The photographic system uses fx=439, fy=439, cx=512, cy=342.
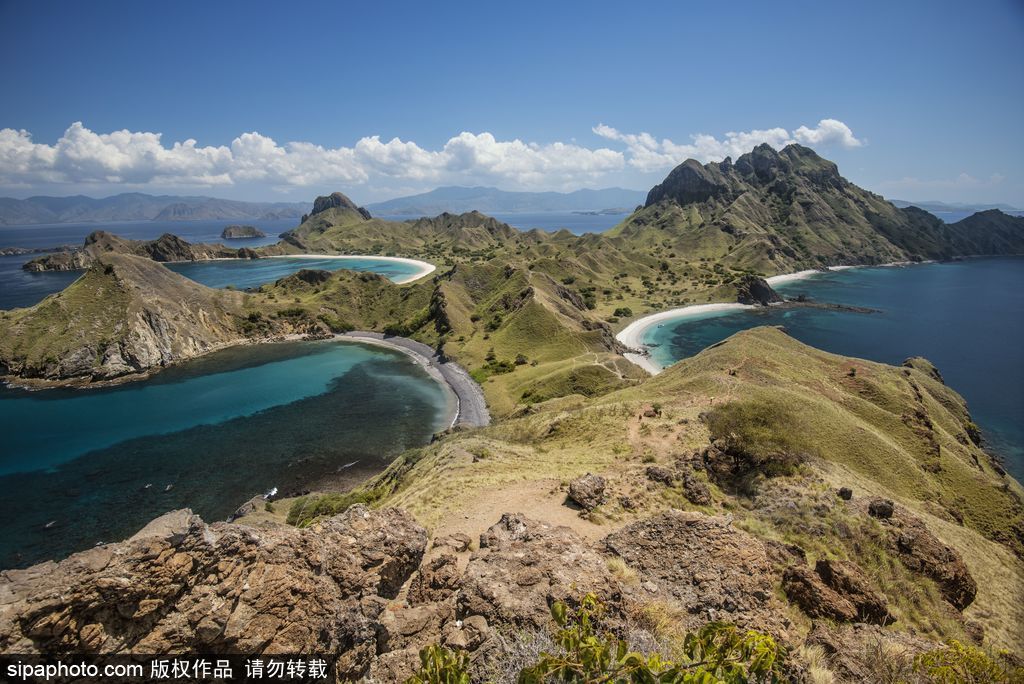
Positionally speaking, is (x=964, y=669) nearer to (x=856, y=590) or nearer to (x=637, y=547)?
(x=856, y=590)

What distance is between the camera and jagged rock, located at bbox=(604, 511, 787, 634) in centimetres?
1473

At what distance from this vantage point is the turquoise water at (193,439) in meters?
50.6

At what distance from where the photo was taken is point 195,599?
11.0 meters

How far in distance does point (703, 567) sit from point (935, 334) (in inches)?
6358

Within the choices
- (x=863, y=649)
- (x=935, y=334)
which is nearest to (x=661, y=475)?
(x=863, y=649)

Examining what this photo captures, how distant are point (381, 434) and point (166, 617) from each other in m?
61.3

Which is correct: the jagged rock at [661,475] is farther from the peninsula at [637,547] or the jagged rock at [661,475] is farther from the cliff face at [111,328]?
the cliff face at [111,328]

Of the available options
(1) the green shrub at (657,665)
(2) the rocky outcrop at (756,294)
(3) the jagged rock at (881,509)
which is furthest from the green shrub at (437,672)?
(2) the rocky outcrop at (756,294)

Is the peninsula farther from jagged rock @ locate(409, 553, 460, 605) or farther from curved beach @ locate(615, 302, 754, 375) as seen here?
curved beach @ locate(615, 302, 754, 375)

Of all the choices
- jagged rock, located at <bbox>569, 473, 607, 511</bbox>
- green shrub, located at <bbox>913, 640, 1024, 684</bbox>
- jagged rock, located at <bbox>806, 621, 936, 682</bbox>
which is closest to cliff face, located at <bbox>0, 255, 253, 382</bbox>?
jagged rock, located at <bbox>569, 473, 607, 511</bbox>

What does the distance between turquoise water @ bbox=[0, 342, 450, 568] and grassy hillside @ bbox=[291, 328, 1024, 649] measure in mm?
19391

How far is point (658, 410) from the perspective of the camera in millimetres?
41562

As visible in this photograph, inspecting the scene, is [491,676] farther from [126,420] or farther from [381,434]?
[126,420]

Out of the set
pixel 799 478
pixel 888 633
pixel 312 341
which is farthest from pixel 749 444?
pixel 312 341
